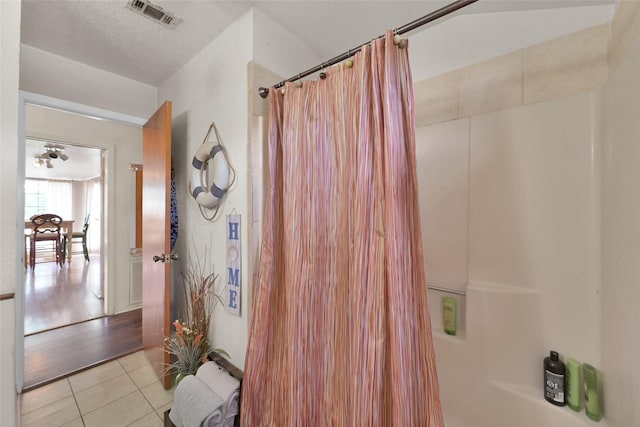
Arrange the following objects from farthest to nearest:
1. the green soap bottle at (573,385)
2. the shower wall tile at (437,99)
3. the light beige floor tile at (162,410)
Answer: the light beige floor tile at (162,410) → the shower wall tile at (437,99) → the green soap bottle at (573,385)

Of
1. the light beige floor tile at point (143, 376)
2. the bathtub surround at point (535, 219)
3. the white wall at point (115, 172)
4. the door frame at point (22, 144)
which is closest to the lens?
the bathtub surround at point (535, 219)

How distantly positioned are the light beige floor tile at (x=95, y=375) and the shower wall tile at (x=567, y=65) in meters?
3.05

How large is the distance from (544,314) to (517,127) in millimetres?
851

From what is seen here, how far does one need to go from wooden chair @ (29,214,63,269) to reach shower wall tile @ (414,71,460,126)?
7.14 m

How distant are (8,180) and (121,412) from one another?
147 centimetres

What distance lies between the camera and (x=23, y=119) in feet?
5.46

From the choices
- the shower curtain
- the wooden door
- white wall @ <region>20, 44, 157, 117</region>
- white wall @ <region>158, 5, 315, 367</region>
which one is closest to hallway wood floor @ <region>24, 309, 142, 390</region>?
the wooden door

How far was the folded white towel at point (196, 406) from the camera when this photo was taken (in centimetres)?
117

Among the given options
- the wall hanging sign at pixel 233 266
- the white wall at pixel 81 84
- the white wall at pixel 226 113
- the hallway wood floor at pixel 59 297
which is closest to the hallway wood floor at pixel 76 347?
the hallway wood floor at pixel 59 297

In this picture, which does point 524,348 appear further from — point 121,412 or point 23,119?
point 23,119

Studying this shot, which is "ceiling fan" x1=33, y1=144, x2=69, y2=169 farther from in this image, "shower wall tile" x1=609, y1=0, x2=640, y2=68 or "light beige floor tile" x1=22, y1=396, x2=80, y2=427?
"shower wall tile" x1=609, y1=0, x2=640, y2=68

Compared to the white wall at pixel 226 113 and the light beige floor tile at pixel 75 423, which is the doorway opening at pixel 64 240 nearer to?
the white wall at pixel 226 113

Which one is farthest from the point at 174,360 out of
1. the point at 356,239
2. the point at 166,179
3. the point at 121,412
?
the point at 356,239

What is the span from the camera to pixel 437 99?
1421 millimetres
